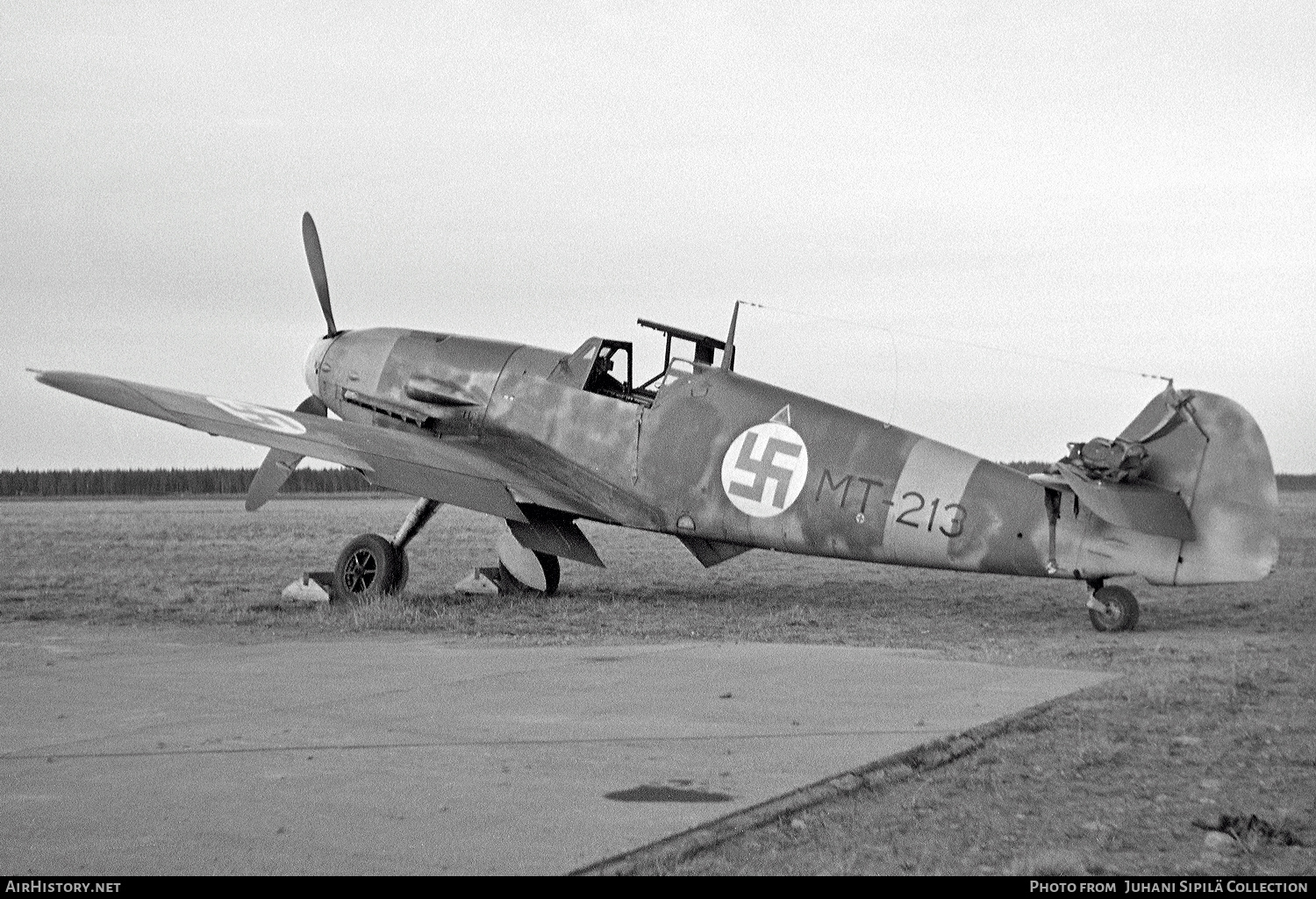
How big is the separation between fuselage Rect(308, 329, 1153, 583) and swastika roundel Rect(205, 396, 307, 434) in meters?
1.82

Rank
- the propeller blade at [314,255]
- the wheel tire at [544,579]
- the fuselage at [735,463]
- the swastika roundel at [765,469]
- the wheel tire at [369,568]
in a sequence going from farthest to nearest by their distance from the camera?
the propeller blade at [314,255]
the wheel tire at [544,579]
the wheel tire at [369,568]
the swastika roundel at [765,469]
the fuselage at [735,463]

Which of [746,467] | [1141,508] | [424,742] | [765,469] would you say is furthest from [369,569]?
[424,742]

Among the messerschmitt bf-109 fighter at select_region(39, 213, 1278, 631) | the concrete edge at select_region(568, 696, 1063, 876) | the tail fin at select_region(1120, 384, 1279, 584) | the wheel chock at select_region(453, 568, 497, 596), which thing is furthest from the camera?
the wheel chock at select_region(453, 568, 497, 596)

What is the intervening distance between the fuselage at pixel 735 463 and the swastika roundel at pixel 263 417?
5.97 ft

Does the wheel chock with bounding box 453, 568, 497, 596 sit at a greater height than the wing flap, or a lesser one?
lesser

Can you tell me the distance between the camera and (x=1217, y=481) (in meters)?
10.6

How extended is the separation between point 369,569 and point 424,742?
7.65 metres

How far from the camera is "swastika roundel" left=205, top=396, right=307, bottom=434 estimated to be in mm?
13383

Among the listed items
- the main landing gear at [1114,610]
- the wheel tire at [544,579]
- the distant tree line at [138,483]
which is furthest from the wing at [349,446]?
the distant tree line at [138,483]

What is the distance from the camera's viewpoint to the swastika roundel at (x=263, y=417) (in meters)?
13.4

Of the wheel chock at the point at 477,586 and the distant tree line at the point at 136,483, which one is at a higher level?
the wheel chock at the point at 477,586

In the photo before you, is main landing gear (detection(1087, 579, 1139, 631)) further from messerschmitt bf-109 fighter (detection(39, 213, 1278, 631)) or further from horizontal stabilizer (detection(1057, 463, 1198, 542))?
horizontal stabilizer (detection(1057, 463, 1198, 542))

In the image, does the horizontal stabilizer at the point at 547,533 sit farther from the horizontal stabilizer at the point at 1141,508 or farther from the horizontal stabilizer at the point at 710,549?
the horizontal stabilizer at the point at 1141,508

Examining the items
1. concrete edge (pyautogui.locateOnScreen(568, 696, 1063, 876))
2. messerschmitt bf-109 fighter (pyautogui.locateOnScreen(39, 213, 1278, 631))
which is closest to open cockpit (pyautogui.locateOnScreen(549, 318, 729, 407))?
messerschmitt bf-109 fighter (pyautogui.locateOnScreen(39, 213, 1278, 631))
